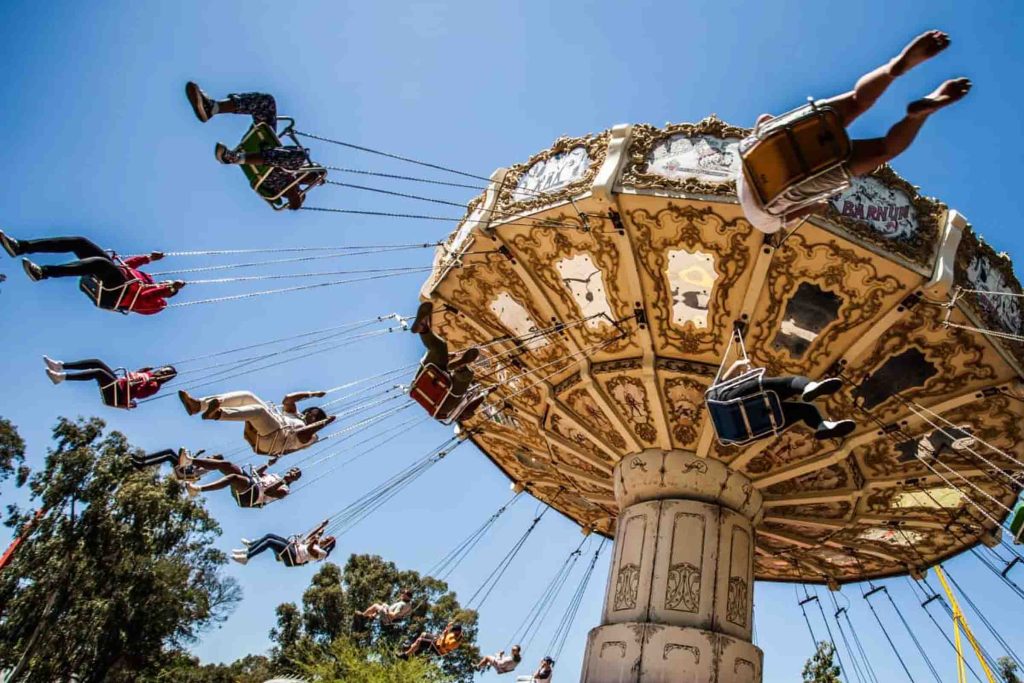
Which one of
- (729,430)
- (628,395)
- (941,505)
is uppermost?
(941,505)

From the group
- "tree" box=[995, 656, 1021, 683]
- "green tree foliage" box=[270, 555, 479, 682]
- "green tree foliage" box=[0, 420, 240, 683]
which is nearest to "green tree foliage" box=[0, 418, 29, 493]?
"green tree foliage" box=[0, 420, 240, 683]

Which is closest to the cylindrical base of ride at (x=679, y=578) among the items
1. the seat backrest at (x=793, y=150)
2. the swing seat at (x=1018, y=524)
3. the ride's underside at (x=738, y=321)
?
the ride's underside at (x=738, y=321)

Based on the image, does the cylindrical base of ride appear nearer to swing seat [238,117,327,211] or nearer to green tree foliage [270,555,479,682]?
swing seat [238,117,327,211]

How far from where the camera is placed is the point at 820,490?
11.3 m

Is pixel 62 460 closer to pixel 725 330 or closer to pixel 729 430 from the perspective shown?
pixel 725 330

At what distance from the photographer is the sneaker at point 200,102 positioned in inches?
259

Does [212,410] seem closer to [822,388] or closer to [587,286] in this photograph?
[587,286]

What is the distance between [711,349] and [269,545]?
582cm

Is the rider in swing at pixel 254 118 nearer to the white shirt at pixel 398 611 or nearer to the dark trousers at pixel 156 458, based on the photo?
the dark trousers at pixel 156 458

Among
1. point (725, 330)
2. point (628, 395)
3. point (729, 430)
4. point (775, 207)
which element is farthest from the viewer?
point (628, 395)

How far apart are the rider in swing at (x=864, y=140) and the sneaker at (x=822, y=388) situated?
1.23 m

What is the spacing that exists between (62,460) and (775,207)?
2050 cm

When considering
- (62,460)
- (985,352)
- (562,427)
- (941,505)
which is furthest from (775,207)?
(62,460)

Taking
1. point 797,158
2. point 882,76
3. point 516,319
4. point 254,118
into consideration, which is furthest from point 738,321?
point 254,118
